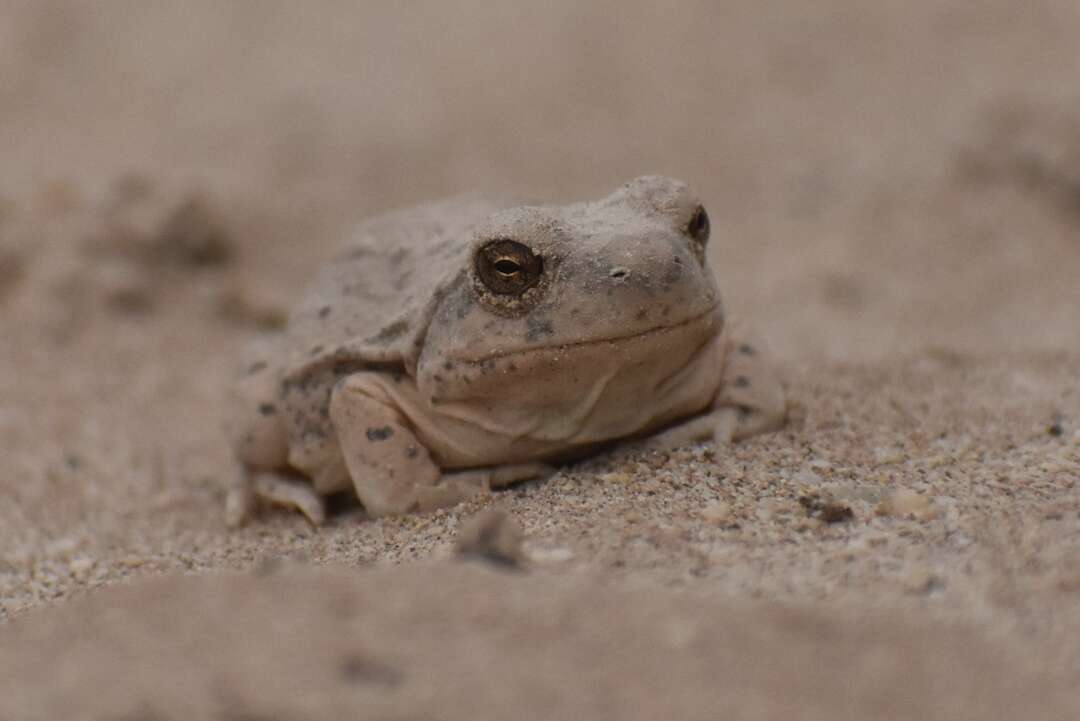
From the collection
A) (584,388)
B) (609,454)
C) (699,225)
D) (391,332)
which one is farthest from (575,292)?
(391,332)

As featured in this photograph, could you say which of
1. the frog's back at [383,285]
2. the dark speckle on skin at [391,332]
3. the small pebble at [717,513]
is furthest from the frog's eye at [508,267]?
the small pebble at [717,513]

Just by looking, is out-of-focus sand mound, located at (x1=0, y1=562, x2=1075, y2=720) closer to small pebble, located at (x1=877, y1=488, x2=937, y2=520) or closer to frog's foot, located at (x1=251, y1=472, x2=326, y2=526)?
small pebble, located at (x1=877, y1=488, x2=937, y2=520)

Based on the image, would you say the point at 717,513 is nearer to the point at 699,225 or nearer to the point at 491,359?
the point at 491,359

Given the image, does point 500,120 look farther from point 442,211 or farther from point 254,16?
point 442,211

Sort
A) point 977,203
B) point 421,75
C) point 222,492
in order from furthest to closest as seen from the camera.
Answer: point 421,75
point 977,203
point 222,492

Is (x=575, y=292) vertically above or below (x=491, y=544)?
above

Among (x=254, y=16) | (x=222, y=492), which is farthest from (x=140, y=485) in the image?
(x=254, y=16)

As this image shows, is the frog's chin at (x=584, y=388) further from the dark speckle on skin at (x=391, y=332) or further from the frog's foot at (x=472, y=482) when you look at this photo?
the dark speckle on skin at (x=391, y=332)
